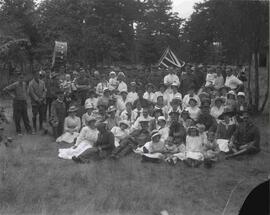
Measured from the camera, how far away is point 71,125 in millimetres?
9727

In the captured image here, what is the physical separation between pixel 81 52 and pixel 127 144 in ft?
16.7

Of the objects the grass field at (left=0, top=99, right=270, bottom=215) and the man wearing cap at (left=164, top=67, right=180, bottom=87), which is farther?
the man wearing cap at (left=164, top=67, right=180, bottom=87)

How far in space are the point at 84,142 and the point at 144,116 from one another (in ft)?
5.45

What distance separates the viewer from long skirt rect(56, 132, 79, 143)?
9391 mm

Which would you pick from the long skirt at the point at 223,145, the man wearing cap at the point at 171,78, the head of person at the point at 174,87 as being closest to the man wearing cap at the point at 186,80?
the man wearing cap at the point at 171,78

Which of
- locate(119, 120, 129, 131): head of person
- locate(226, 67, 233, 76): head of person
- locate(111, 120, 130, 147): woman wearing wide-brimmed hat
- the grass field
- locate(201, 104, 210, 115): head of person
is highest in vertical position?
locate(226, 67, 233, 76): head of person

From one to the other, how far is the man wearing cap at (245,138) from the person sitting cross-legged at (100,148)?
2288 millimetres

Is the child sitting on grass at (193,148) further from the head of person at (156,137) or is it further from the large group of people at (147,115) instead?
the head of person at (156,137)

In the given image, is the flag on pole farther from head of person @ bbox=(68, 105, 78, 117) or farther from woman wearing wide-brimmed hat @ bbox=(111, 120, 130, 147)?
head of person @ bbox=(68, 105, 78, 117)

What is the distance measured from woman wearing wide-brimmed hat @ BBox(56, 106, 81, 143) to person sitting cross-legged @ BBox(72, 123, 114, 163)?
1262 mm

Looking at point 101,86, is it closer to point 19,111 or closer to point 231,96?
point 19,111

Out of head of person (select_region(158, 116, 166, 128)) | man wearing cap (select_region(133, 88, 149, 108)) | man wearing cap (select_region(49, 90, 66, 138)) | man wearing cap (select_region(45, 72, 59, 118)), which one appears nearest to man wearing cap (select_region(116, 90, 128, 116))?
man wearing cap (select_region(133, 88, 149, 108))

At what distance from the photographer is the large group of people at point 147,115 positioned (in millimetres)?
8234

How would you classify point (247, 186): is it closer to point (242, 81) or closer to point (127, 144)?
point (127, 144)
